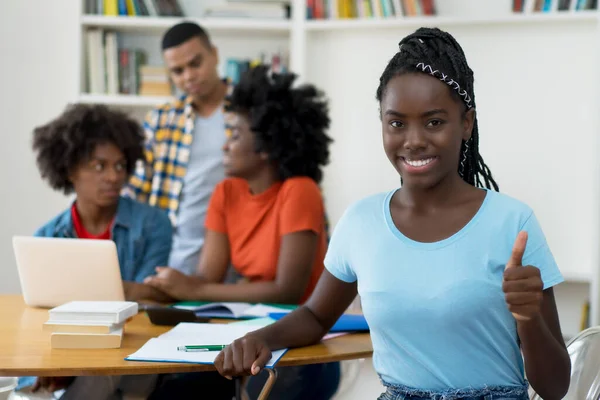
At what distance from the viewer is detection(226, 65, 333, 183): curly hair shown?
2.75 metres

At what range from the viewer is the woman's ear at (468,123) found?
153 centimetres

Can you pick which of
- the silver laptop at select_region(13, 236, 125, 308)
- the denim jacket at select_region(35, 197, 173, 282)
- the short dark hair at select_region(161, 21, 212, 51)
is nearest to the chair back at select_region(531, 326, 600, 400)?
the silver laptop at select_region(13, 236, 125, 308)

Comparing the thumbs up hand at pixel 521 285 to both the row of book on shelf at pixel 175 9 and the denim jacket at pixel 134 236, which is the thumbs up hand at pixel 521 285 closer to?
the denim jacket at pixel 134 236

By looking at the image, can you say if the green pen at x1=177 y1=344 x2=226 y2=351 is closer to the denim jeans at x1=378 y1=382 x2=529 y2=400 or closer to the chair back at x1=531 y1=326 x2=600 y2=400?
the denim jeans at x1=378 y1=382 x2=529 y2=400

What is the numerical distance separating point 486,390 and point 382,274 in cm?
27

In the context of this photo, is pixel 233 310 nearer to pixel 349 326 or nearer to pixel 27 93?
pixel 349 326

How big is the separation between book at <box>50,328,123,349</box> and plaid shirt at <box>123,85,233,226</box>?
187cm

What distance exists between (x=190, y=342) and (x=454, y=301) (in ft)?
2.01

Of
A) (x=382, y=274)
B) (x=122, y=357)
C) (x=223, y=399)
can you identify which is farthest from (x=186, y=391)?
(x=382, y=274)

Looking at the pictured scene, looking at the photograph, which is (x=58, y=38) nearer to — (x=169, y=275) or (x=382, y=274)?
(x=169, y=275)

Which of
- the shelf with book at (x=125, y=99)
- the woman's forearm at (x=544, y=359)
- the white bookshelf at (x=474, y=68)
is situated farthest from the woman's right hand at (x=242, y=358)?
the shelf with book at (x=125, y=99)

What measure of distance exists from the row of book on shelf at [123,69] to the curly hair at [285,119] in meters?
1.76

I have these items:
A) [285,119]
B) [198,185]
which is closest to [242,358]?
[285,119]

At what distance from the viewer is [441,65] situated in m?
1.50
